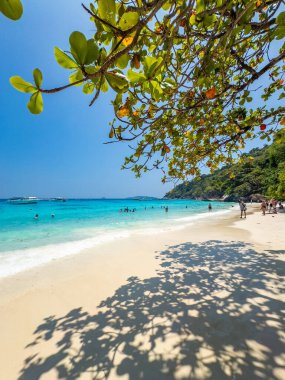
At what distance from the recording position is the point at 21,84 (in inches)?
33.0

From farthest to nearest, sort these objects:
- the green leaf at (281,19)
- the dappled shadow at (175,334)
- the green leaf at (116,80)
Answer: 1. the dappled shadow at (175,334)
2. the green leaf at (281,19)
3. the green leaf at (116,80)

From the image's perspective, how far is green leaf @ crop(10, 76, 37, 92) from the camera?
32.1 inches

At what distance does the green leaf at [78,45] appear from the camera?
2.38 feet

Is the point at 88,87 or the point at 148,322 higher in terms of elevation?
the point at 88,87

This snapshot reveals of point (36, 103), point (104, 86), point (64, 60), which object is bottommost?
point (36, 103)

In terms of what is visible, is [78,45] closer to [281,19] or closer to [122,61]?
[122,61]

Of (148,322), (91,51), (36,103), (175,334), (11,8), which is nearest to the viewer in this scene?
(11,8)

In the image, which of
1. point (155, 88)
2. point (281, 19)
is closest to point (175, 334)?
point (155, 88)

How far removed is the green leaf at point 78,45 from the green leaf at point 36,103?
0.26 m

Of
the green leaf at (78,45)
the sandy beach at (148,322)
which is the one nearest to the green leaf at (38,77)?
the green leaf at (78,45)

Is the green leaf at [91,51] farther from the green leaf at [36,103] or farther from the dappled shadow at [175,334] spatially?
the dappled shadow at [175,334]

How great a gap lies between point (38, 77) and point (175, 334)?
3.70m

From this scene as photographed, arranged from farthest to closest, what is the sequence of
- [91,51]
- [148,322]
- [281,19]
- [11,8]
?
[148,322]
[281,19]
[91,51]
[11,8]

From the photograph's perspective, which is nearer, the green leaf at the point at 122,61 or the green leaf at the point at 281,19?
the green leaf at the point at 122,61
